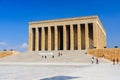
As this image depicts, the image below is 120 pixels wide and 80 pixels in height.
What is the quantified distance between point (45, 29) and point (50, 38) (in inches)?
174

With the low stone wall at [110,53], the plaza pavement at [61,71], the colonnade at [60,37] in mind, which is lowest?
the plaza pavement at [61,71]

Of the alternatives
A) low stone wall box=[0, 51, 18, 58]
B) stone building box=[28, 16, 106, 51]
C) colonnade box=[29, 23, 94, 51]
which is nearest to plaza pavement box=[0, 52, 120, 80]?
low stone wall box=[0, 51, 18, 58]

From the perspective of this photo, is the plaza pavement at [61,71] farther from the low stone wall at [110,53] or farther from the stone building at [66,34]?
the stone building at [66,34]

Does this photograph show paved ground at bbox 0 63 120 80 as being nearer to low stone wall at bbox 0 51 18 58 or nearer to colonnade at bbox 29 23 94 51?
Result: low stone wall at bbox 0 51 18 58

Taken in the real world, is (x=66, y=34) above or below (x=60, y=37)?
above

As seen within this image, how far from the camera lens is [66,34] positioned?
55.3m

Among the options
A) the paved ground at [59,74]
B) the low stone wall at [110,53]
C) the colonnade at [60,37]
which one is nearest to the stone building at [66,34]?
the colonnade at [60,37]

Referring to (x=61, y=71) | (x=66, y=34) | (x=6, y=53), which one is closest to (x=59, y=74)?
(x=61, y=71)

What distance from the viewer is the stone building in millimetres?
51950

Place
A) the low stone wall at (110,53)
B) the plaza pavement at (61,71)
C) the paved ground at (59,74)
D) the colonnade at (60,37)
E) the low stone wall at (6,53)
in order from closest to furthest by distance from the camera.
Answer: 1. the paved ground at (59,74)
2. the plaza pavement at (61,71)
3. the low stone wall at (110,53)
4. the low stone wall at (6,53)
5. the colonnade at (60,37)

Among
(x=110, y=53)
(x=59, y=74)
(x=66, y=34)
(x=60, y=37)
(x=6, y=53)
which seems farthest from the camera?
(x=60, y=37)

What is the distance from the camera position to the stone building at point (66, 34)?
5195 centimetres

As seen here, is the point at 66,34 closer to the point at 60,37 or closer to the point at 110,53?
the point at 60,37

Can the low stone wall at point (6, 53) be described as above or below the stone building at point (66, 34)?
below
